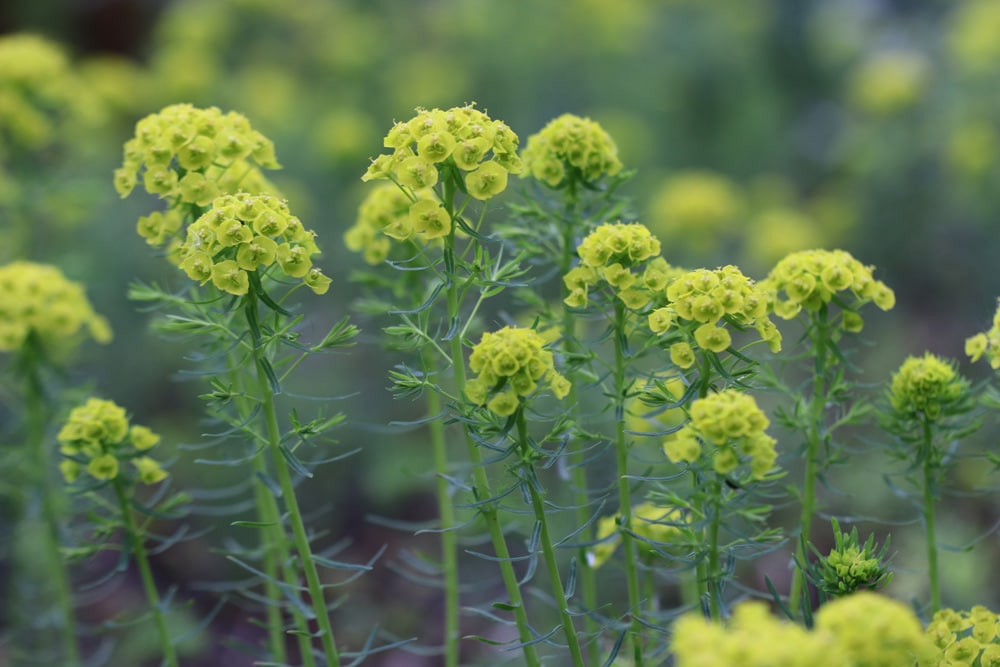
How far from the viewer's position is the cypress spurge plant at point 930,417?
219 cm

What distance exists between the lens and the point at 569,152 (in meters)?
2.32

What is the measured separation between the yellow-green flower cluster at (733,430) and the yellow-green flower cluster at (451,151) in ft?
1.94

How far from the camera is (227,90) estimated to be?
679cm

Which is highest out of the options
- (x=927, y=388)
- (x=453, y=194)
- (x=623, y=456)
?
(x=453, y=194)

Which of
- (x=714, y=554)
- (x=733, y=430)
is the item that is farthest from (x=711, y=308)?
(x=714, y=554)

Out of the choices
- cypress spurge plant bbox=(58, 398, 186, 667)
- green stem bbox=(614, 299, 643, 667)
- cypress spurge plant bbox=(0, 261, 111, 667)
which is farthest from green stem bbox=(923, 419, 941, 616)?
cypress spurge plant bbox=(0, 261, 111, 667)

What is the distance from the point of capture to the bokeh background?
457 cm

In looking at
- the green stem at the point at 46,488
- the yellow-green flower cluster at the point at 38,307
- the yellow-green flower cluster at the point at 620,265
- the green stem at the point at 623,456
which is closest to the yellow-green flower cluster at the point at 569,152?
the yellow-green flower cluster at the point at 620,265

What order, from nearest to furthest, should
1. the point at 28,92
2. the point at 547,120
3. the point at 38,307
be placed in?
the point at 38,307 < the point at 28,92 < the point at 547,120

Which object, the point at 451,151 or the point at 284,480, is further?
the point at 284,480

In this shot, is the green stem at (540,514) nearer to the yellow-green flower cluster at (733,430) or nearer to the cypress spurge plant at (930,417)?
the yellow-green flower cluster at (733,430)

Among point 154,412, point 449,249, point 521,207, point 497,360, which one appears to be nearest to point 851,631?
point 497,360

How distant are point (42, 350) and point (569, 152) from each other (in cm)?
162

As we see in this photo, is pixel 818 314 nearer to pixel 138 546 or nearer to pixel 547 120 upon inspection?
pixel 138 546
